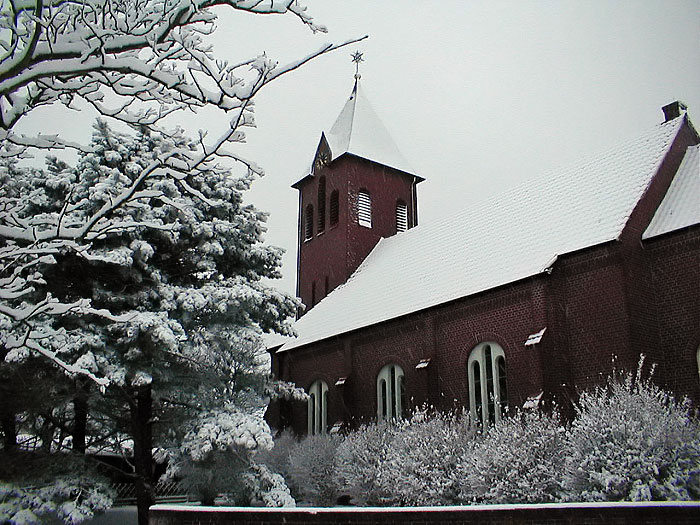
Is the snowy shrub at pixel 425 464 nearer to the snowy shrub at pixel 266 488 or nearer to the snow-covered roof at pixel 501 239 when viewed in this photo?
the snowy shrub at pixel 266 488

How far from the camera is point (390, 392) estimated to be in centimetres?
2559

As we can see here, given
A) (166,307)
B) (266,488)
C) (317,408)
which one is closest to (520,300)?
(266,488)

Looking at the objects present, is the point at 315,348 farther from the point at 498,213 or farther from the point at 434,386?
the point at 498,213

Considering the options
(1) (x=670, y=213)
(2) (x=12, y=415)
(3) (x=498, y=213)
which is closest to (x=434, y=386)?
(3) (x=498, y=213)

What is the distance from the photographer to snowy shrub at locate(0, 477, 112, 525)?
1380 centimetres

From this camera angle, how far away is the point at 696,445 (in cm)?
1335

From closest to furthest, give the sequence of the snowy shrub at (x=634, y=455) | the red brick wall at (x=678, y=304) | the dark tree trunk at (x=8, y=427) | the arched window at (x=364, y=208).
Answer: the snowy shrub at (x=634, y=455) < the dark tree trunk at (x=8, y=427) < the red brick wall at (x=678, y=304) < the arched window at (x=364, y=208)

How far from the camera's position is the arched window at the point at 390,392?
988 inches

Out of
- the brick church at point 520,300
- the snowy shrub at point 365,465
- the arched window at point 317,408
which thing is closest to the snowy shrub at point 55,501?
the snowy shrub at point 365,465

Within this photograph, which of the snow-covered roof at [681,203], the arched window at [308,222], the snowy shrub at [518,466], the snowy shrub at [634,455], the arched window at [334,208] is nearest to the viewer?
the snowy shrub at [634,455]

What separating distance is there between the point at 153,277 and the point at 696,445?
12784 mm

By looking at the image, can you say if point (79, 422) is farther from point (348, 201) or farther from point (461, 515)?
point (348, 201)

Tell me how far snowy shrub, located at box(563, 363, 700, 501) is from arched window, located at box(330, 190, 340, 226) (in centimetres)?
2181

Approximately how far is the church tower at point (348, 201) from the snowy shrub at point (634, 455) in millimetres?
19671
